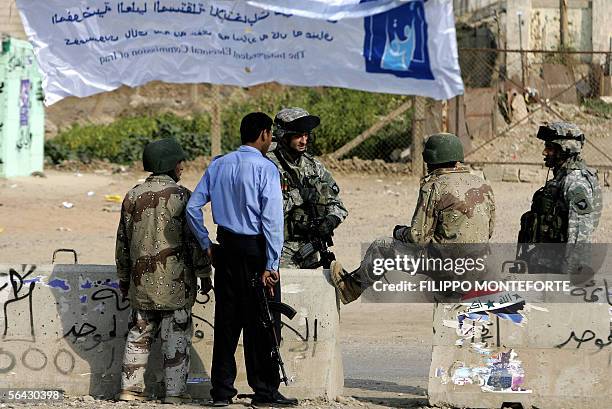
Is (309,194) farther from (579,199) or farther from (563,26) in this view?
(563,26)

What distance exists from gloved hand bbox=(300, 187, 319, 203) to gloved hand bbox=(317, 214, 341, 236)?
0.14 m

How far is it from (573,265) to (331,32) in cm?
1181

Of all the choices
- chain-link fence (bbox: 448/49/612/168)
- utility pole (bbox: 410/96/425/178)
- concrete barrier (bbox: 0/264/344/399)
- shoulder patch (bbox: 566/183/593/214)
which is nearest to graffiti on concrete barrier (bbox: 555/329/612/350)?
shoulder patch (bbox: 566/183/593/214)

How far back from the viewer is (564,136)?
7.01 m

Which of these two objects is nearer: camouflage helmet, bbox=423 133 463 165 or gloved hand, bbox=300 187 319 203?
camouflage helmet, bbox=423 133 463 165

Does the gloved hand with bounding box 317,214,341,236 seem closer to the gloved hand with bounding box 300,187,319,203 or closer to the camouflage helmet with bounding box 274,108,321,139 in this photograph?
the gloved hand with bounding box 300,187,319,203

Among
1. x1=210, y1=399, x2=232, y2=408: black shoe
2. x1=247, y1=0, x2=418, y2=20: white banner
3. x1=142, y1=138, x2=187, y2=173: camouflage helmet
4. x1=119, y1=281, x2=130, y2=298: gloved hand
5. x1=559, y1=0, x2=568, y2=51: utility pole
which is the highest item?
x1=559, y1=0, x2=568, y2=51: utility pole

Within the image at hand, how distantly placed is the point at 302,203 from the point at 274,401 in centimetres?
141

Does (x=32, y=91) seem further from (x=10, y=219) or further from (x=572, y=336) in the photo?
(x=572, y=336)

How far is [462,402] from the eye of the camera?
6.96 metres

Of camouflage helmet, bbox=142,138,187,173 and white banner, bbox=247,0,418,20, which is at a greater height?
white banner, bbox=247,0,418,20

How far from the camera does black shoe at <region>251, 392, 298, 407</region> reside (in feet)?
22.1

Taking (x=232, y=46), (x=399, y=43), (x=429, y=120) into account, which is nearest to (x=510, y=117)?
(x=429, y=120)

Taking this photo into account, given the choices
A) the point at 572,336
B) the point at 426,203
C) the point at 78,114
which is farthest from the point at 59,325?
the point at 78,114
